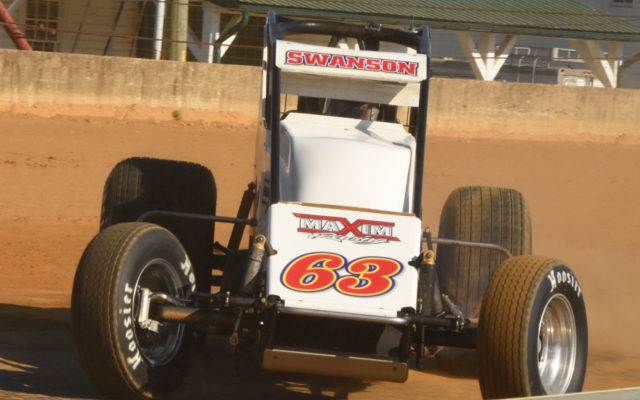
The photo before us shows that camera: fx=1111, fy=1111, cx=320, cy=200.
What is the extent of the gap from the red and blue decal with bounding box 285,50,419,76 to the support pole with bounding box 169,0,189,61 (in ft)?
47.8

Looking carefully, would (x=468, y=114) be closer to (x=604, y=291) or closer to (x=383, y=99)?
(x=604, y=291)

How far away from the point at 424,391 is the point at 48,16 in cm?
2195

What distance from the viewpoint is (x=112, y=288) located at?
18.1 feet

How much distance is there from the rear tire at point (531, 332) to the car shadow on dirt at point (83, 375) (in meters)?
1.27

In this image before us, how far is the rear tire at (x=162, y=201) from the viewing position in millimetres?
7551

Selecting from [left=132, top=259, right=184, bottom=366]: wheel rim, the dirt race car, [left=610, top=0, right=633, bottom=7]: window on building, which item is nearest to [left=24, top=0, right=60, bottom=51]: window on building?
[left=610, top=0, right=633, bottom=7]: window on building

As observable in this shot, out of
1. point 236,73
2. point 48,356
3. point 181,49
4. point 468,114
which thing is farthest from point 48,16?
point 48,356

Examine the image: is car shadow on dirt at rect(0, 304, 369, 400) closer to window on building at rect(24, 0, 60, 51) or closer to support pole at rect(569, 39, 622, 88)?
support pole at rect(569, 39, 622, 88)

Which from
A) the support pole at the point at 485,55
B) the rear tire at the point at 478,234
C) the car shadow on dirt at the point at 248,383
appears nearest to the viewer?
the car shadow on dirt at the point at 248,383

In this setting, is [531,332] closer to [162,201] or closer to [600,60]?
[162,201]

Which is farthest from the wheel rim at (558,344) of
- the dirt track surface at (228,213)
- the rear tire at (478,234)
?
the rear tire at (478,234)

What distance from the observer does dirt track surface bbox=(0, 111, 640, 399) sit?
681 centimetres

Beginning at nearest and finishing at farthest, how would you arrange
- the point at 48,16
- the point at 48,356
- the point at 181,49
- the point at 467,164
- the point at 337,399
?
the point at 337,399 → the point at 48,356 → the point at 467,164 → the point at 181,49 → the point at 48,16

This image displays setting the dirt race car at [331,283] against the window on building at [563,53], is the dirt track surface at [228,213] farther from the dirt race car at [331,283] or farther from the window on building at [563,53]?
the window on building at [563,53]
